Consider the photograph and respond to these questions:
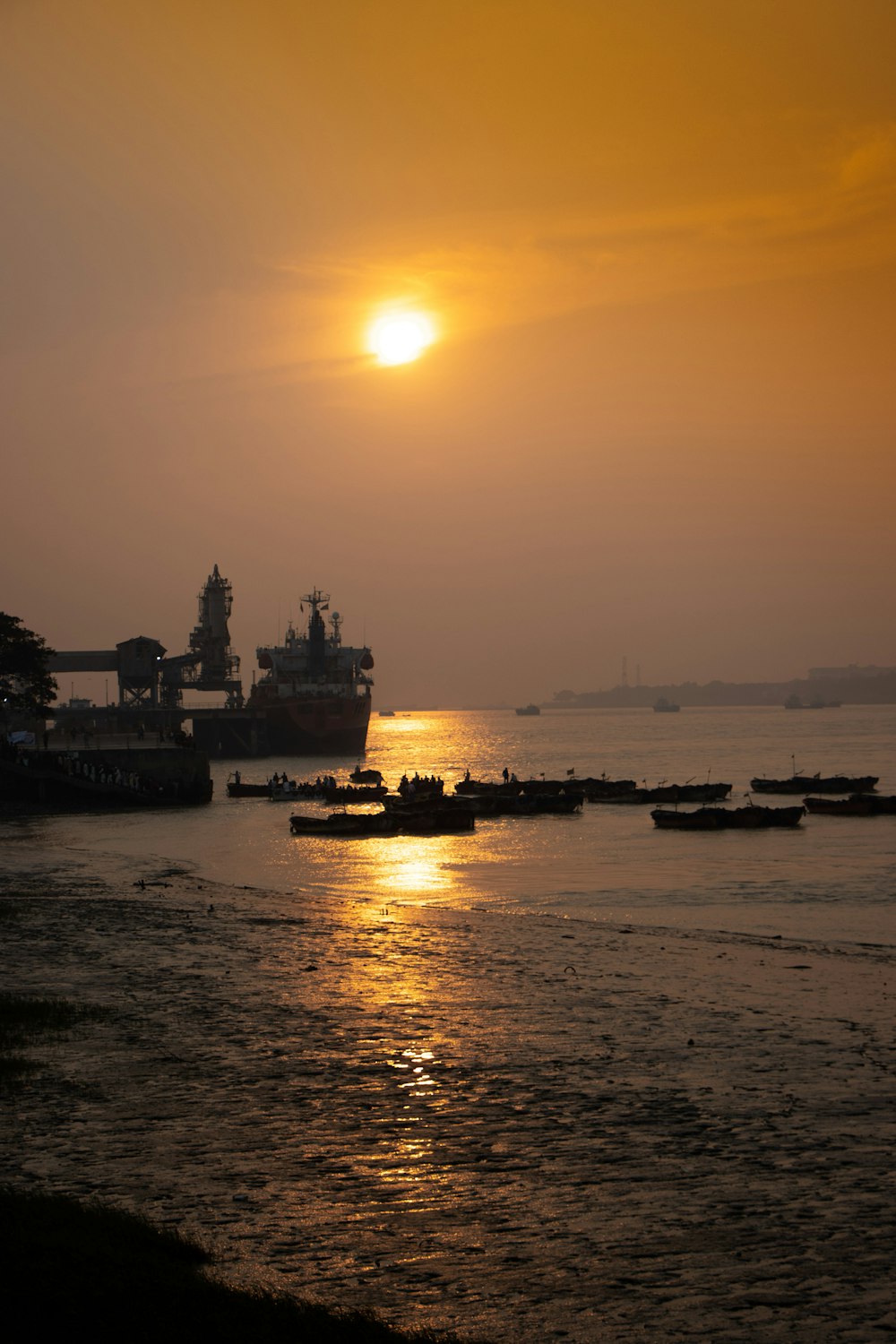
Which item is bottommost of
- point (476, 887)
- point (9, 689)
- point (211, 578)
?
point (476, 887)

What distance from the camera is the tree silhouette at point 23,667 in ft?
292

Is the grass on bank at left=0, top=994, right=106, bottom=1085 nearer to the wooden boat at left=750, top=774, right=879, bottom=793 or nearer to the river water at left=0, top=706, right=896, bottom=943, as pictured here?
the river water at left=0, top=706, right=896, bottom=943

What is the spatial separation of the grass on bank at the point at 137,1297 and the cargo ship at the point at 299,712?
5767 inches

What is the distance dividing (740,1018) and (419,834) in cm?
4533

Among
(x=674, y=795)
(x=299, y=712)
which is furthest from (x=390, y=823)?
(x=299, y=712)

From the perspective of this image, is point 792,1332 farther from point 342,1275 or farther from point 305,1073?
point 305,1073

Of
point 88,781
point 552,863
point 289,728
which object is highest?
point 289,728

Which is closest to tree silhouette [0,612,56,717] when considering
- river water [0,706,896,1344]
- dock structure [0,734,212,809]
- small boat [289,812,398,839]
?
dock structure [0,734,212,809]

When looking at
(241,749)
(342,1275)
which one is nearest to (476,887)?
(342,1275)

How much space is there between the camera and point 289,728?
521 feet

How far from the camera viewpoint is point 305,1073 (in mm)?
16219

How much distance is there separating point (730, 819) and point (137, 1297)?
2315 inches

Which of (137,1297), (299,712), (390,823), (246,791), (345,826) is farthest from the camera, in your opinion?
(299,712)

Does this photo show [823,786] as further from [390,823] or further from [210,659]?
[210,659]
